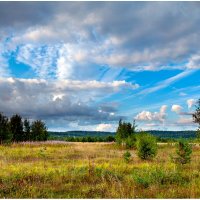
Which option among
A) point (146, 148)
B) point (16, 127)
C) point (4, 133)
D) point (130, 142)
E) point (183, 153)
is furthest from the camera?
point (16, 127)

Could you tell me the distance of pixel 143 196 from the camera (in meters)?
10.9

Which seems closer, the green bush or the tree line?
the green bush

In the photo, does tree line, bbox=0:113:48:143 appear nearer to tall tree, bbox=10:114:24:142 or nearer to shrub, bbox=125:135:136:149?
tall tree, bbox=10:114:24:142

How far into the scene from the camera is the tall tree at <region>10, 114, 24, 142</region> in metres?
53.3

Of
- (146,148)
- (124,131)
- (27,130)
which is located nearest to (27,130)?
(27,130)

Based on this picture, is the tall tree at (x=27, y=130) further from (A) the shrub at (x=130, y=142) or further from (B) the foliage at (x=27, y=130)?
(A) the shrub at (x=130, y=142)

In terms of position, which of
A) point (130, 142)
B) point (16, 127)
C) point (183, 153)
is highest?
point (16, 127)

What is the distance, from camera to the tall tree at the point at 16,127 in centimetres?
5328

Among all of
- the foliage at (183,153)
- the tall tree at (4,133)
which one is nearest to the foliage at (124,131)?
the tall tree at (4,133)

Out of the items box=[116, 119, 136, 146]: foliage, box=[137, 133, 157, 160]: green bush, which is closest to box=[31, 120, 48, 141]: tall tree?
box=[116, 119, 136, 146]: foliage

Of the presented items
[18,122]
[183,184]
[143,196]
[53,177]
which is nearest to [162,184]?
[183,184]

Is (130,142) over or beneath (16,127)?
beneath

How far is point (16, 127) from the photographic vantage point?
53.5 meters

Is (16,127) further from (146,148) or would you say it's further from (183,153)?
(183,153)
